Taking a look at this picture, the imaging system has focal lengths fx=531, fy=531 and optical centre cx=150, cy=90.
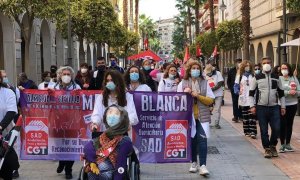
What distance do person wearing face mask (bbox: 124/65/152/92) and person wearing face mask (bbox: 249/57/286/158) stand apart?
7.21 feet

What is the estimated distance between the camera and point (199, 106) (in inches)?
324

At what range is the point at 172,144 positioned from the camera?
819cm

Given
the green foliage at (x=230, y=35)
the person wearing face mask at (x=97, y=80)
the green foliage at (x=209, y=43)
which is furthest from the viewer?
the green foliage at (x=209, y=43)

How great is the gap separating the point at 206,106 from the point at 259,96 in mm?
1701

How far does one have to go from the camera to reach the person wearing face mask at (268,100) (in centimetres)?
947

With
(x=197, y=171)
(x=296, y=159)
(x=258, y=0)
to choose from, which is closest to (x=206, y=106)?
(x=197, y=171)

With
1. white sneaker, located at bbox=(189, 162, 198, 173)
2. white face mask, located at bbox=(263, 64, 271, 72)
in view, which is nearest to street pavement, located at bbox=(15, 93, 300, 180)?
white sneaker, located at bbox=(189, 162, 198, 173)

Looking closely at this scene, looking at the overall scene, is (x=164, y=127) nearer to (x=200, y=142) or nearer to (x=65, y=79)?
(x=200, y=142)

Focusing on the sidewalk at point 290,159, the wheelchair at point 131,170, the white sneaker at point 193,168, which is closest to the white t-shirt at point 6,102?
the wheelchair at point 131,170

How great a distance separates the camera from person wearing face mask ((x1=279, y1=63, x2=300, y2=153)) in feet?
33.3

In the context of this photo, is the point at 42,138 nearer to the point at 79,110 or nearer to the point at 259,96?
the point at 79,110

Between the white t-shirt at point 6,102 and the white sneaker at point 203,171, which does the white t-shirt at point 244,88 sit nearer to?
the white sneaker at point 203,171

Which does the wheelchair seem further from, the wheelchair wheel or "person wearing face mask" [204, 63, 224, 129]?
"person wearing face mask" [204, 63, 224, 129]

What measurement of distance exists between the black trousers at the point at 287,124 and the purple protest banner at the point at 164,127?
9.49 feet
